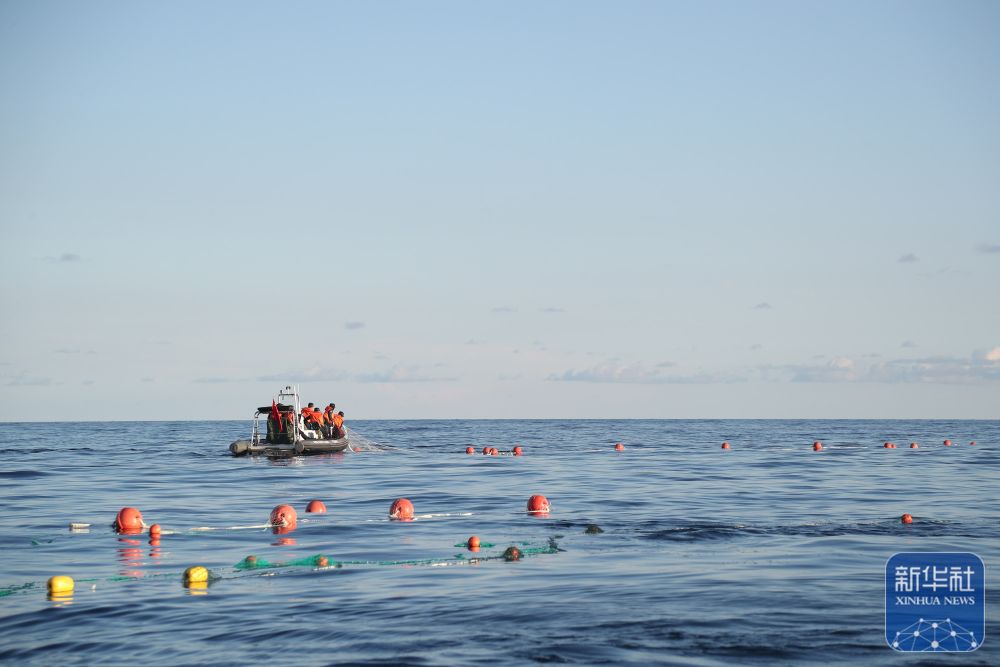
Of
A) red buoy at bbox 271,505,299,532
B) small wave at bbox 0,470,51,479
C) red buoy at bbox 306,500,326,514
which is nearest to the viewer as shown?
red buoy at bbox 271,505,299,532

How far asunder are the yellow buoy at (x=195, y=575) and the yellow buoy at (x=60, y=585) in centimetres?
156

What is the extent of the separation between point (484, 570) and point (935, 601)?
21.2 ft

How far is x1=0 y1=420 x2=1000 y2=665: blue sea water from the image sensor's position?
38.5ft

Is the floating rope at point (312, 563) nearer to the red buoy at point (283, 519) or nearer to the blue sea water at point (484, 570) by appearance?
the blue sea water at point (484, 570)

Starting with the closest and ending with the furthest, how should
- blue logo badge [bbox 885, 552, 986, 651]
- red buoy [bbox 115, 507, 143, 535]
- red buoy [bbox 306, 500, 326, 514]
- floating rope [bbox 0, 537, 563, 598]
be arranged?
blue logo badge [bbox 885, 552, 986, 651]
floating rope [bbox 0, 537, 563, 598]
red buoy [bbox 115, 507, 143, 535]
red buoy [bbox 306, 500, 326, 514]

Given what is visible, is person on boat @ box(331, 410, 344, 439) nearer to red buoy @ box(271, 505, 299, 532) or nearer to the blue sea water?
the blue sea water

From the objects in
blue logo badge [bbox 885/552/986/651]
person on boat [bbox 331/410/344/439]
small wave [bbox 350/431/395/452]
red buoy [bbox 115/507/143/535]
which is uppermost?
person on boat [bbox 331/410/344/439]

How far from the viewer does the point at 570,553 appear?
58.6 feet

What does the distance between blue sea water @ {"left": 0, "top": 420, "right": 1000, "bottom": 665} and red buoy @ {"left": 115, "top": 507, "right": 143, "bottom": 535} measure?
443 mm

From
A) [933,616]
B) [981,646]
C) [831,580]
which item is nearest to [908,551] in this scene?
[831,580]

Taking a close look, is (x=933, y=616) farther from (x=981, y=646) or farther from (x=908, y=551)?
(x=908, y=551)

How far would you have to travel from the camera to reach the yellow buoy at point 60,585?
14.7 m

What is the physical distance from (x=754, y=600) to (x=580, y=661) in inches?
146

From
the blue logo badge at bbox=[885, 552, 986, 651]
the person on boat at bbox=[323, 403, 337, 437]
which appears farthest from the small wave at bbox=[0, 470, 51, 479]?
the blue logo badge at bbox=[885, 552, 986, 651]
